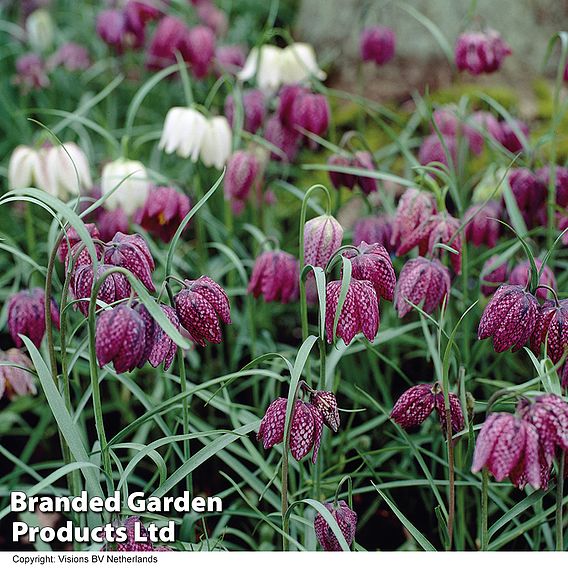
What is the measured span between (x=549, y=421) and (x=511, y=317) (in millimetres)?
224

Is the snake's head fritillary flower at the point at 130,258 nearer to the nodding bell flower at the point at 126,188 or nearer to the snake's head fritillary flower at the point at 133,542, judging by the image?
the snake's head fritillary flower at the point at 133,542

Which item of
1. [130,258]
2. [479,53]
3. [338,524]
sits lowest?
[338,524]

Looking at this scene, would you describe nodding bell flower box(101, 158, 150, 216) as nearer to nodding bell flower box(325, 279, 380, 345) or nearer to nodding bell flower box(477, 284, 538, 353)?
nodding bell flower box(325, 279, 380, 345)

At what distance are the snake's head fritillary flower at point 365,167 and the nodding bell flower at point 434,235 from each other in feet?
0.86

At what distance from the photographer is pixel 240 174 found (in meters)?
1.90

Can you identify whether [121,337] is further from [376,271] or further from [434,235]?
[434,235]

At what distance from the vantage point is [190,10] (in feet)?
10.3

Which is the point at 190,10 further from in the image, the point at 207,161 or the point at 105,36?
the point at 207,161

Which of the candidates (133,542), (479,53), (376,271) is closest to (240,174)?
(479,53)

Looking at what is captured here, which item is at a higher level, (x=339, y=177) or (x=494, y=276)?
(x=339, y=177)

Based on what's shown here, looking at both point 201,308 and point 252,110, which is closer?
point 201,308

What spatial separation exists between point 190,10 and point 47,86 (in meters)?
0.62

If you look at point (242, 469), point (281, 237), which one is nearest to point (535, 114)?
point (281, 237)

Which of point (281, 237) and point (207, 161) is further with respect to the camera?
point (281, 237)
